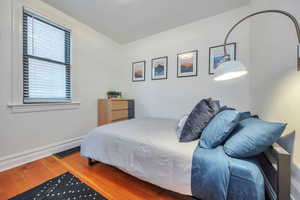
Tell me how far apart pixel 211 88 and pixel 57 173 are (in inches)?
112

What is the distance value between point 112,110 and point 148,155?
1738 millimetres

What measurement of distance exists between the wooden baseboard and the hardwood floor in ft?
0.27

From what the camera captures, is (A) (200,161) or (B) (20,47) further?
(B) (20,47)

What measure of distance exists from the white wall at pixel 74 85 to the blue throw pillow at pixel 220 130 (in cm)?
242

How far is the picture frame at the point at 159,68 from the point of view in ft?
9.33

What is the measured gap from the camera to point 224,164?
2.95ft

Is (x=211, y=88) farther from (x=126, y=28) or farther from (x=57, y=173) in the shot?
(x=57, y=173)

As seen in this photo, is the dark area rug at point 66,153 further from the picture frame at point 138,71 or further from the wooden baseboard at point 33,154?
the picture frame at point 138,71

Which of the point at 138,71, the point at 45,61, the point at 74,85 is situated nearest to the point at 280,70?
the point at 138,71

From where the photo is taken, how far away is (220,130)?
1044 mm

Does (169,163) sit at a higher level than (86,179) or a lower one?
higher

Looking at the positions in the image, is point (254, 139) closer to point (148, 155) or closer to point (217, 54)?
point (148, 155)

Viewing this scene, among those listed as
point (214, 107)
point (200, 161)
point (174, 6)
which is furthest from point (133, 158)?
point (174, 6)

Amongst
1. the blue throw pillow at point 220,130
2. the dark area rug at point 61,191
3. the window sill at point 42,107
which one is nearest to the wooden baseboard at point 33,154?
the window sill at point 42,107
